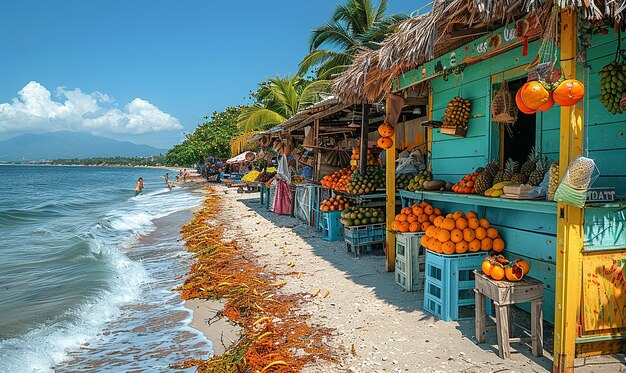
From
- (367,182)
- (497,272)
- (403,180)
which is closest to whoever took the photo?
(497,272)

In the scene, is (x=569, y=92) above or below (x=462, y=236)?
above

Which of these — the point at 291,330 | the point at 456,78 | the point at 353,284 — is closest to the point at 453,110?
the point at 456,78

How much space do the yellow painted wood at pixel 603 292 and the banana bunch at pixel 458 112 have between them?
107 inches

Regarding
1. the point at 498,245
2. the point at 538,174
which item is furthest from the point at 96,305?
the point at 538,174

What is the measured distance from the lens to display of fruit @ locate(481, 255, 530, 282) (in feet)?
12.1

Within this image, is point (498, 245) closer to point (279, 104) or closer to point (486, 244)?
point (486, 244)

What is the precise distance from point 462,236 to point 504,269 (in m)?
0.88

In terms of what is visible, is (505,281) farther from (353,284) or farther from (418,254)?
(353,284)

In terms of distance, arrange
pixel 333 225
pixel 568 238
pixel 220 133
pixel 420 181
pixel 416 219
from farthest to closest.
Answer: pixel 220 133 → pixel 333 225 → pixel 420 181 → pixel 416 219 → pixel 568 238

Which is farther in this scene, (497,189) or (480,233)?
(480,233)

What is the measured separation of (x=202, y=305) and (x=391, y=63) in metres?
4.38

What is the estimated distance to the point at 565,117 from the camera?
10.5 ft

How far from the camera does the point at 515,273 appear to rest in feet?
12.1

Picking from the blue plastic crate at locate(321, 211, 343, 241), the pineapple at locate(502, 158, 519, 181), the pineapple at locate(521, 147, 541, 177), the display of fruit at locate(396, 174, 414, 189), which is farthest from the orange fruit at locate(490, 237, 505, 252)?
the blue plastic crate at locate(321, 211, 343, 241)
